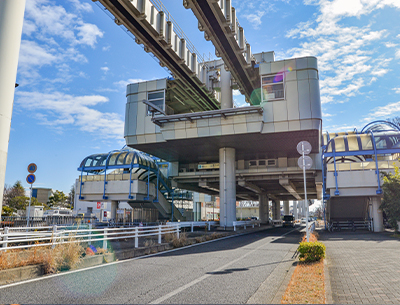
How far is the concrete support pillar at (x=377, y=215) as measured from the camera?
2772 centimetres

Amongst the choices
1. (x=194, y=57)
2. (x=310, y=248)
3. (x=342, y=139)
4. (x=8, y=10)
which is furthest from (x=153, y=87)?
(x=310, y=248)

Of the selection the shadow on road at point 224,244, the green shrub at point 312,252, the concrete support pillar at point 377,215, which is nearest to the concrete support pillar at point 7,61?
the shadow on road at point 224,244

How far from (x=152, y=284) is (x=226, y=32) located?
1796 centimetres

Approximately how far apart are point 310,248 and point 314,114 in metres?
17.4

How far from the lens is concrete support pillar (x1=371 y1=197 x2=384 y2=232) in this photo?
27719 mm

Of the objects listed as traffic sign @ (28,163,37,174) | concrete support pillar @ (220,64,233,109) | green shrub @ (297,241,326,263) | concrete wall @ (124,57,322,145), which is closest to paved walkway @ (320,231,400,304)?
green shrub @ (297,241,326,263)

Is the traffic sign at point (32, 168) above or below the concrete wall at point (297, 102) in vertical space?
below

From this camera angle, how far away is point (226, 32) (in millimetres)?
20469

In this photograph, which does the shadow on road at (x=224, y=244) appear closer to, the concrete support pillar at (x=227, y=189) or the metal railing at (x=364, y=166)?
the concrete support pillar at (x=227, y=189)

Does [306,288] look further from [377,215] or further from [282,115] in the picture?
[377,215]

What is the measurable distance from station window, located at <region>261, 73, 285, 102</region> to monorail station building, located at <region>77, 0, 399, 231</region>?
3.5 inches

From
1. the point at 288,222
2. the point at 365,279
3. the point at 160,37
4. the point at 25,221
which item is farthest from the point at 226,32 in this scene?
the point at 288,222

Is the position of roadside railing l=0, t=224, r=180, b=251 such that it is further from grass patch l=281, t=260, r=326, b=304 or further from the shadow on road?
grass patch l=281, t=260, r=326, b=304

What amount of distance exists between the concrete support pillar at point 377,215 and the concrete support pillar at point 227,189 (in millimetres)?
13207
